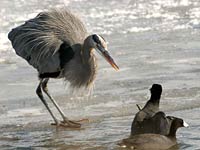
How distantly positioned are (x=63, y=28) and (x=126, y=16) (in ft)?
25.8

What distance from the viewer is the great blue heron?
25.3ft

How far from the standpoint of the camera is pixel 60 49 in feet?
25.3

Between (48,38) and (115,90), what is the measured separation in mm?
1302

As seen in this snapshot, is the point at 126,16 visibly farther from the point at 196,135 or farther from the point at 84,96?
the point at 196,135

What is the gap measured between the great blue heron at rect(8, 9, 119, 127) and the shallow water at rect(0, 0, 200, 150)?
1.01 feet

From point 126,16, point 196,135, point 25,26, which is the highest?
point 25,26

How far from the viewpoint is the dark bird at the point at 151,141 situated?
20.7 feet

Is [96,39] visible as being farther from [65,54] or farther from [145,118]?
[145,118]

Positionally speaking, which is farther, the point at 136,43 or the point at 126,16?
the point at 126,16

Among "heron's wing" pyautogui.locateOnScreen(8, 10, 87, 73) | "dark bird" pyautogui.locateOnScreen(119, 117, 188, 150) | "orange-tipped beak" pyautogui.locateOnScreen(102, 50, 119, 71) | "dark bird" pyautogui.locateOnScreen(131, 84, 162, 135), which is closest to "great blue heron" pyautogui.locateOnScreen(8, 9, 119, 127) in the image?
"heron's wing" pyautogui.locateOnScreen(8, 10, 87, 73)

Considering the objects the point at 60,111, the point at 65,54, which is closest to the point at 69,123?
the point at 60,111

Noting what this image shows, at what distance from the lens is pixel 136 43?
12.0 m

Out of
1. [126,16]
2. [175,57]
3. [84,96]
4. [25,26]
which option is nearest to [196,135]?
[84,96]

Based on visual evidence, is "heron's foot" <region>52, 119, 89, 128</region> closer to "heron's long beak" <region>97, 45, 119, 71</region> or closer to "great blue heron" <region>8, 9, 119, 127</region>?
"great blue heron" <region>8, 9, 119, 127</region>
